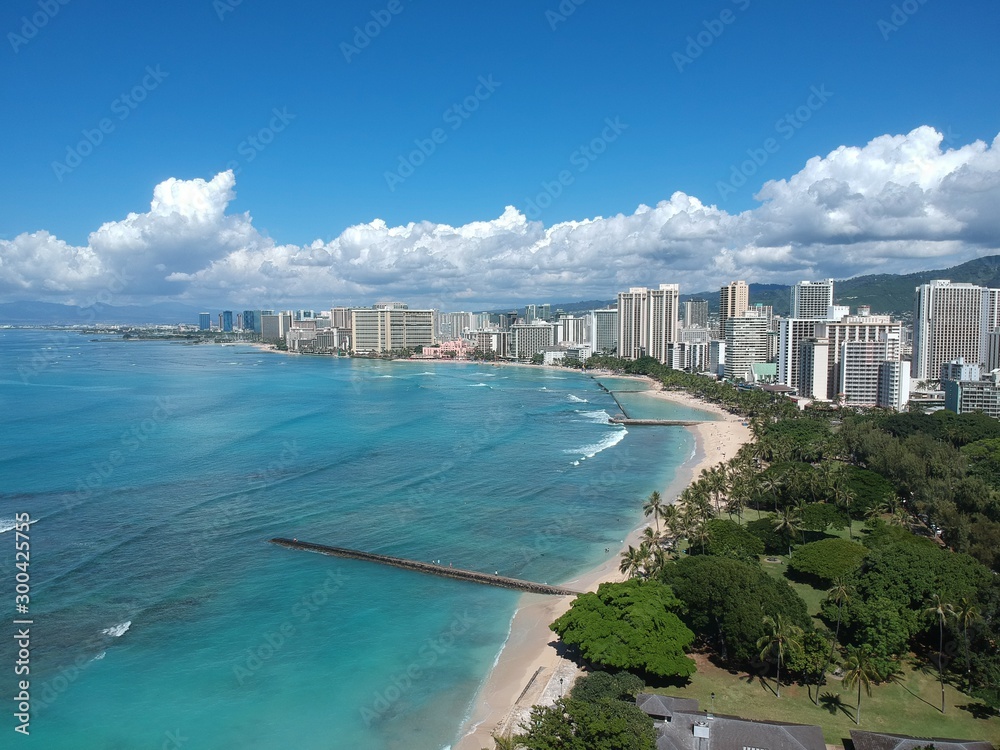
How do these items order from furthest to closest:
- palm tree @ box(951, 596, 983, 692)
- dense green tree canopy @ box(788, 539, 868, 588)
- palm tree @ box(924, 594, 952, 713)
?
dense green tree canopy @ box(788, 539, 868, 588) → palm tree @ box(924, 594, 952, 713) → palm tree @ box(951, 596, 983, 692)

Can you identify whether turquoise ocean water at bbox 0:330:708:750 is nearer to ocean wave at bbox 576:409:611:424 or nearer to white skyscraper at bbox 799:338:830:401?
ocean wave at bbox 576:409:611:424

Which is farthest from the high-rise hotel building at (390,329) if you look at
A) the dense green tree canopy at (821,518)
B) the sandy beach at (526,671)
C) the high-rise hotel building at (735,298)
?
the dense green tree canopy at (821,518)

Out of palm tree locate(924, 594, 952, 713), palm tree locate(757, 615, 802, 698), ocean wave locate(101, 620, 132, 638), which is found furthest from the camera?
ocean wave locate(101, 620, 132, 638)

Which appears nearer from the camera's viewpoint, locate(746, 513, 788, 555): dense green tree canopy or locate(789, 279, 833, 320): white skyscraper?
locate(746, 513, 788, 555): dense green tree canopy

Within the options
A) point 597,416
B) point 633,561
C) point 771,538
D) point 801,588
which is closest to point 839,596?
point 801,588

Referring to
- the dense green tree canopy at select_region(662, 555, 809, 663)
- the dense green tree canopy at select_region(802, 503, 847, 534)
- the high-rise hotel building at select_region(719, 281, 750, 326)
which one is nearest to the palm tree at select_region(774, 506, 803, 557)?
the dense green tree canopy at select_region(802, 503, 847, 534)

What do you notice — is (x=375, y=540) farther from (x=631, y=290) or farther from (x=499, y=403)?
(x=631, y=290)

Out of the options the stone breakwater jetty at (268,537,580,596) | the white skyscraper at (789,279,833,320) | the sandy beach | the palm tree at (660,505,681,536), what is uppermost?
the white skyscraper at (789,279,833,320)
